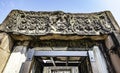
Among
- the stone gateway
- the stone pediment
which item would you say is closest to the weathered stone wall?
the stone gateway

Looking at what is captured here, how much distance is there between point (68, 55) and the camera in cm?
292

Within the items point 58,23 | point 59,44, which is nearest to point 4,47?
point 59,44

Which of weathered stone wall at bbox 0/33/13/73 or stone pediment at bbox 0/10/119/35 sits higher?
stone pediment at bbox 0/10/119/35

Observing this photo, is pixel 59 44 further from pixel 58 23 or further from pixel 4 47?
pixel 4 47

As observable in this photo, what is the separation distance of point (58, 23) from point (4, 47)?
1425mm

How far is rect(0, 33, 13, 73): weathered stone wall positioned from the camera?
8.82 ft

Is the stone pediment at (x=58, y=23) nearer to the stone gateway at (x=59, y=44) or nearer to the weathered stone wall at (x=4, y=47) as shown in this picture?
the stone gateway at (x=59, y=44)

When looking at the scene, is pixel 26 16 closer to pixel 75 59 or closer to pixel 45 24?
pixel 45 24

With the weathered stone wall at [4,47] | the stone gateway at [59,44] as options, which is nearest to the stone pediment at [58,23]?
the stone gateway at [59,44]

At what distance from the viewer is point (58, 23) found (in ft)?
11.6

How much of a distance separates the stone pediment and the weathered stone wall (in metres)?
0.20

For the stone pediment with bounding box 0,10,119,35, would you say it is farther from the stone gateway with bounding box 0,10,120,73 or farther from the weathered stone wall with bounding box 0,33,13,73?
the weathered stone wall with bounding box 0,33,13,73

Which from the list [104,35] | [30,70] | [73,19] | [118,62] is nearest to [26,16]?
[73,19]

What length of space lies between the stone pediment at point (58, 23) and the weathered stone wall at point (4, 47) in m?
0.20
